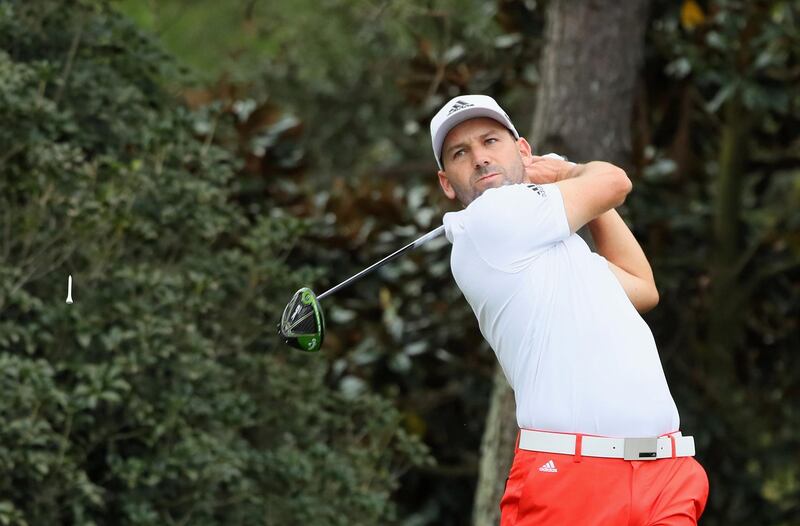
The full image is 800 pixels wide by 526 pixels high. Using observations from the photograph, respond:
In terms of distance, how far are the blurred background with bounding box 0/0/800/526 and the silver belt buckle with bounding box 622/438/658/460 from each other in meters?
2.50

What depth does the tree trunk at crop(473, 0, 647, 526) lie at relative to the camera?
6703mm

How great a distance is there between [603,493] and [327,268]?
4161 millimetres

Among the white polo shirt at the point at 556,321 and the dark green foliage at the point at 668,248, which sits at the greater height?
the dark green foliage at the point at 668,248

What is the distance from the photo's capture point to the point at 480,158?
4.16 m

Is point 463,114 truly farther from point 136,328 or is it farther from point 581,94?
point 581,94

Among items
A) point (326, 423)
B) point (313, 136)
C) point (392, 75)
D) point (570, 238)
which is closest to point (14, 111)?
point (326, 423)

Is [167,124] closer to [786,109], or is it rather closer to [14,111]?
[14,111]

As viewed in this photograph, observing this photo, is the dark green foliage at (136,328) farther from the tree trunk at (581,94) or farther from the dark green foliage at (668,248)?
the dark green foliage at (668,248)

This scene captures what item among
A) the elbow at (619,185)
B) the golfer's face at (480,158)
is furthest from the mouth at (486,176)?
the elbow at (619,185)

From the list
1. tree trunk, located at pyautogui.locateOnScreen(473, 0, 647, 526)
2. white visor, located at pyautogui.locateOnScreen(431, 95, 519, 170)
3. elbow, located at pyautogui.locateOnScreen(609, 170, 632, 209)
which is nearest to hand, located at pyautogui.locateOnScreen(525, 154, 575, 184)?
white visor, located at pyautogui.locateOnScreen(431, 95, 519, 170)

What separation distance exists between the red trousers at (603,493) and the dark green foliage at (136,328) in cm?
230

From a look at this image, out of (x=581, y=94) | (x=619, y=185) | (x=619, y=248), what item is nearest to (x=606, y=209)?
(x=619, y=185)

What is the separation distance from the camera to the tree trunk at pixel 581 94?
6703 mm

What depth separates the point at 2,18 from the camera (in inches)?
246
